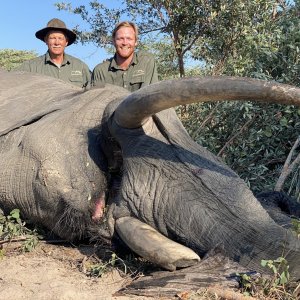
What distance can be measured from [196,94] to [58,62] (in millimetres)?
4530

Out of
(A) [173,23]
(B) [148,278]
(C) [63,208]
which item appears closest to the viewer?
(B) [148,278]

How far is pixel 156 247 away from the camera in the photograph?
3.20 metres

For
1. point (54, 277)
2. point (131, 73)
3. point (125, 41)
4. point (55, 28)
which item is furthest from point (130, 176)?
point (55, 28)

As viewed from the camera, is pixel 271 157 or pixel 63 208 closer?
pixel 63 208

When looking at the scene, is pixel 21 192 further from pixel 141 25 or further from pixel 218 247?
pixel 141 25

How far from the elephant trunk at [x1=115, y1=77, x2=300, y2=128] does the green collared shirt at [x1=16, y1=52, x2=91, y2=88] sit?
3736 millimetres

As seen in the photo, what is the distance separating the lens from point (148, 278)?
3213 millimetres

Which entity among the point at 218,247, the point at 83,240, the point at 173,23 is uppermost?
the point at 173,23

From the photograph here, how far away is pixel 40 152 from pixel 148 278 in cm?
135

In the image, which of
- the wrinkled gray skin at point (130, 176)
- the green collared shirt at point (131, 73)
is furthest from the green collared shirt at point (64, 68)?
the wrinkled gray skin at point (130, 176)

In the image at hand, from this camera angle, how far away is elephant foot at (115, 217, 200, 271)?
3.14m

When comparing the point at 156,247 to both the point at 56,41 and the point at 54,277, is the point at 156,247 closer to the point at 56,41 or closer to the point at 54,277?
the point at 54,277

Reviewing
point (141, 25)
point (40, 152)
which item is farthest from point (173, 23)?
point (40, 152)

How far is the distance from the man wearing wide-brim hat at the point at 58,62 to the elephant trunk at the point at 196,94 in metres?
3.75
